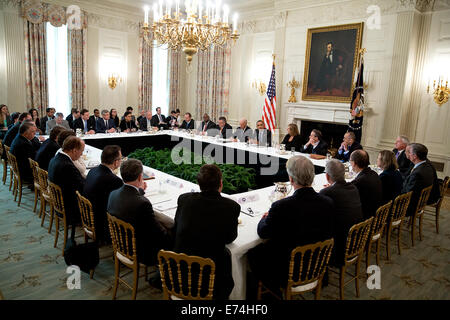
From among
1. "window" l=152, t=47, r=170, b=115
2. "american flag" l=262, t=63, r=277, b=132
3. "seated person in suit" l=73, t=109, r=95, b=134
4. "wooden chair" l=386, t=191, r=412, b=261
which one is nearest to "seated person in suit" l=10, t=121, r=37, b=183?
"seated person in suit" l=73, t=109, r=95, b=134

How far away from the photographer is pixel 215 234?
87.7 inches

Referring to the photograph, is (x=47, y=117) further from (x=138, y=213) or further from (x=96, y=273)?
(x=138, y=213)

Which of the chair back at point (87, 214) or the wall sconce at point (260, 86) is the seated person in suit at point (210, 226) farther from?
the wall sconce at point (260, 86)

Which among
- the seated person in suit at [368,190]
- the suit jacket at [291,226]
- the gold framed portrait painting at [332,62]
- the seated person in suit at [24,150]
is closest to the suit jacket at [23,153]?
the seated person in suit at [24,150]

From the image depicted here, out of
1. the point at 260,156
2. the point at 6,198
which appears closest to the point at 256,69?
the point at 260,156

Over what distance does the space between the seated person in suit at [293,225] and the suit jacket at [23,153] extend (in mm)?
Result: 4012

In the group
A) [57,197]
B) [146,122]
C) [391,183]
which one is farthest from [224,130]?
[57,197]

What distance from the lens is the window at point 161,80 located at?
1117 cm

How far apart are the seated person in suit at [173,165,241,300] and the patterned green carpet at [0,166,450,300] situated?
38.4 inches

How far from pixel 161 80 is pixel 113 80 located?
1.85m

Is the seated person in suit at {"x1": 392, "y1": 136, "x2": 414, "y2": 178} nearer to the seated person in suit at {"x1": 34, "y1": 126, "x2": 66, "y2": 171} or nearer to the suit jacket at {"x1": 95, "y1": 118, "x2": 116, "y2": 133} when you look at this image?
the seated person in suit at {"x1": 34, "y1": 126, "x2": 66, "y2": 171}

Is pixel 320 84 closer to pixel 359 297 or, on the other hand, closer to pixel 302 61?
pixel 302 61

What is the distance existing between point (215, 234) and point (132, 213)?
72cm

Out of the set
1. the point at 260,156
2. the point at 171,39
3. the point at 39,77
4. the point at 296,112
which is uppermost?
the point at 171,39
